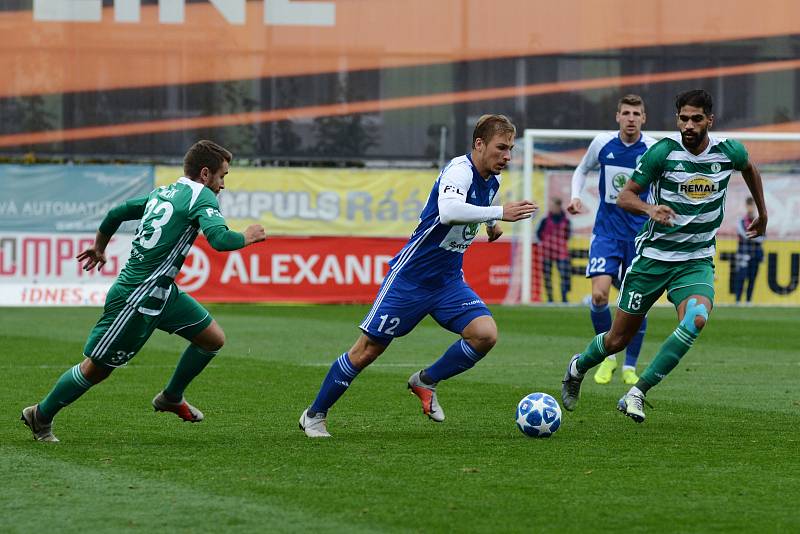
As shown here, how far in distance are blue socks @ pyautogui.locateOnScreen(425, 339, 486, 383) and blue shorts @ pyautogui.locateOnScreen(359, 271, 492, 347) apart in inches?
5.5

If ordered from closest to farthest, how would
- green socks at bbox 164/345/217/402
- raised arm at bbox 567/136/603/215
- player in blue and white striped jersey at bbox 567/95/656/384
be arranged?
green socks at bbox 164/345/217/402 < player in blue and white striped jersey at bbox 567/95/656/384 < raised arm at bbox 567/136/603/215

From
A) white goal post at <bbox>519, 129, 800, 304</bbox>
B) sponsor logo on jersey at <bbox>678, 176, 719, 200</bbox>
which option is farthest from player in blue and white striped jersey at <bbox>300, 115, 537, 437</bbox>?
white goal post at <bbox>519, 129, 800, 304</bbox>

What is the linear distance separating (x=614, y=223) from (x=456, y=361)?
3964 millimetres

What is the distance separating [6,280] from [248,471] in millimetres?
17847

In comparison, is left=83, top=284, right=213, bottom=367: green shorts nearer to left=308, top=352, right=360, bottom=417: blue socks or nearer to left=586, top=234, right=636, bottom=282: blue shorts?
left=308, top=352, right=360, bottom=417: blue socks

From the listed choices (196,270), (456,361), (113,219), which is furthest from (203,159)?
(196,270)

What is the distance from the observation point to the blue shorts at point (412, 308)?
8117mm

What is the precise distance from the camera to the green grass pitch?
5.68 meters

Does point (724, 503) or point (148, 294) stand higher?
point (148, 294)

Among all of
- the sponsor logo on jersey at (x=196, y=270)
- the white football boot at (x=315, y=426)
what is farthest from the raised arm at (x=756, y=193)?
the sponsor logo on jersey at (x=196, y=270)

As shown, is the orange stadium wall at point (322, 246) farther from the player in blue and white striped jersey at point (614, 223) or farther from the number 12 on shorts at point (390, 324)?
the number 12 on shorts at point (390, 324)

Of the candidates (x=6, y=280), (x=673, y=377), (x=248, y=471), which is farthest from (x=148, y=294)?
(x=6, y=280)

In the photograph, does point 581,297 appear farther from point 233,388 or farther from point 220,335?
point 220,335

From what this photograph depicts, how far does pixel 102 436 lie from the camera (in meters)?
8.09
